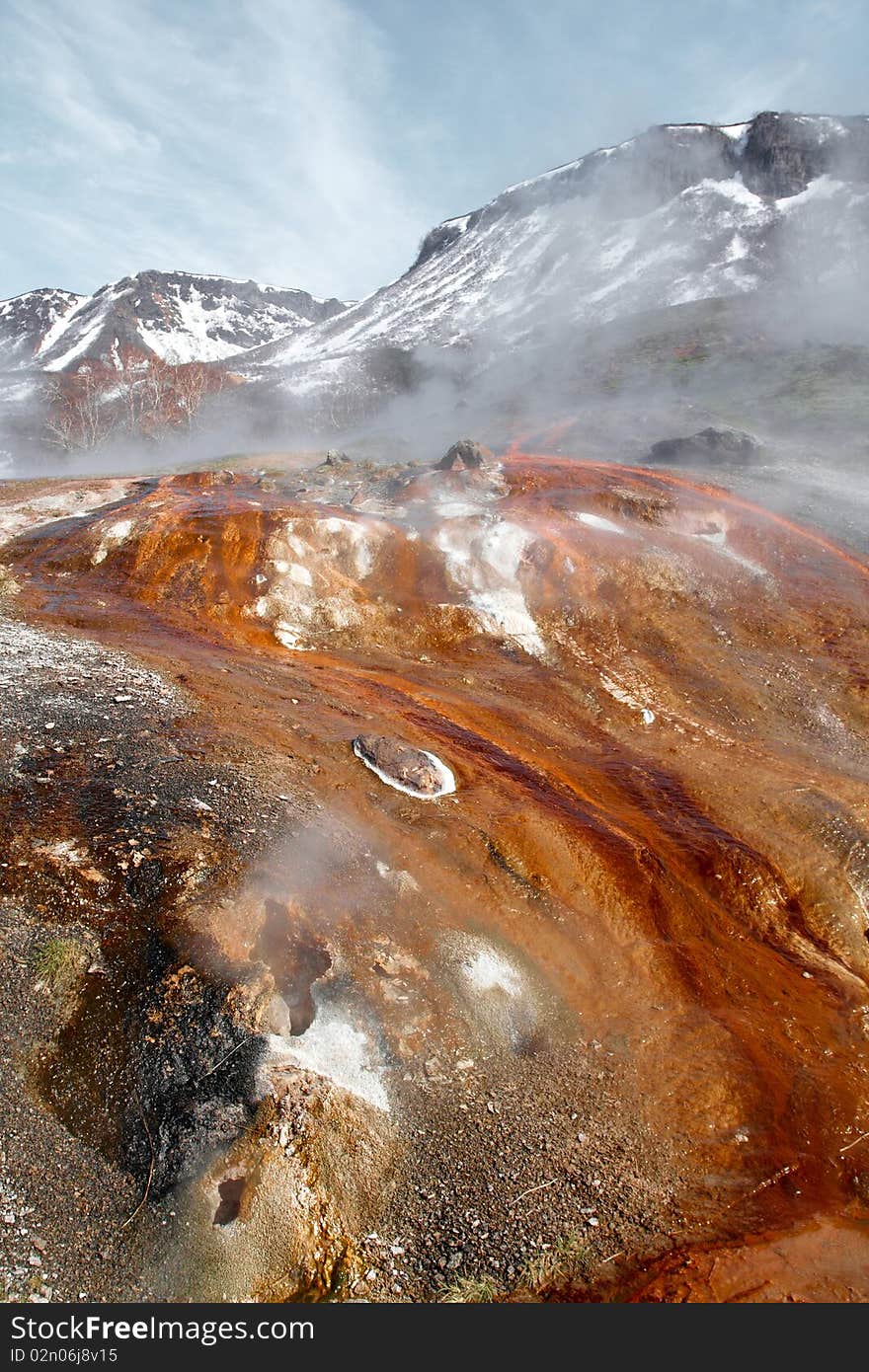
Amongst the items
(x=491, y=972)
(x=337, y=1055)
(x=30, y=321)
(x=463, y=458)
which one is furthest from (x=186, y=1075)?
(x=30, y=321)

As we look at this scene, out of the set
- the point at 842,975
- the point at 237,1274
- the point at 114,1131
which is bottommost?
the point at 842,975

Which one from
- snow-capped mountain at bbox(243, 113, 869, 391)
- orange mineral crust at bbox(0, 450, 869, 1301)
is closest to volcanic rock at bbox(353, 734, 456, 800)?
orange mineral crust at bbox(0, 450, 869, 1301)

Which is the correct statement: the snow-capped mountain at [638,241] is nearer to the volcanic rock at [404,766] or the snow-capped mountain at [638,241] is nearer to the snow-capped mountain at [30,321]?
the snow-capped mountain at [30,321]

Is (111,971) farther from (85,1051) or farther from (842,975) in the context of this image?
(842,975)

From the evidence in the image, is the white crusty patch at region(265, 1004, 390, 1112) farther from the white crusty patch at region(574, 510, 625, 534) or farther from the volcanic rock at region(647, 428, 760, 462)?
the volcanic rock at region(647, 428, 760, 462)

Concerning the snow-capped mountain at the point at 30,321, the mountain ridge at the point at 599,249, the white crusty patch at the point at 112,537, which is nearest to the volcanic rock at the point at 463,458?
the white crusty patch at the point at 112,537

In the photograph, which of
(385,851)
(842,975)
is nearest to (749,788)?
(842,975)
